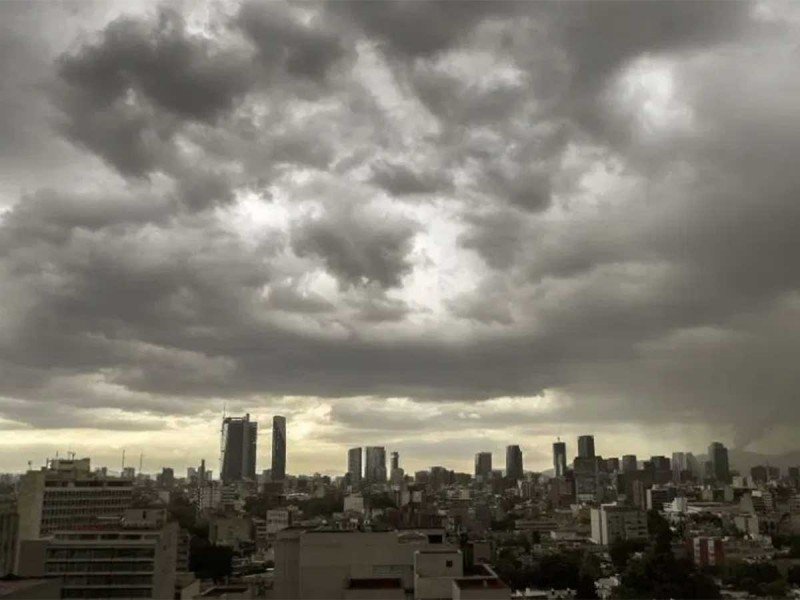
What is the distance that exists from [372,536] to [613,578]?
29.7 m

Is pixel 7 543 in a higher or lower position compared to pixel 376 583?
higher

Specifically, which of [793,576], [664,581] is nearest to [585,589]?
[664,581]

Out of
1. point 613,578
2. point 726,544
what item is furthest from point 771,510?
point 613,578

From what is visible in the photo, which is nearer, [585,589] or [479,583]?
[479,583]

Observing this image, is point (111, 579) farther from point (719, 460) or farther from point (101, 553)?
point (719, 460)

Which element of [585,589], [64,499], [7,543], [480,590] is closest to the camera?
[480,590]

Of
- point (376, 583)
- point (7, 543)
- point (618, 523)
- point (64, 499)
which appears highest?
point (64, 499)

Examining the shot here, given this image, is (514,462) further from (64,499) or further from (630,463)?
(64,499)

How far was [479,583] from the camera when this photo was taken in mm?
20484

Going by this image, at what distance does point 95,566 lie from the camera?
1294 inches

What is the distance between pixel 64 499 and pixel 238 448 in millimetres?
118895

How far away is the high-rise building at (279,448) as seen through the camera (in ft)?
586

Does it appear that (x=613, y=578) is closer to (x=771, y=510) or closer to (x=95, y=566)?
(x=95, y=566)

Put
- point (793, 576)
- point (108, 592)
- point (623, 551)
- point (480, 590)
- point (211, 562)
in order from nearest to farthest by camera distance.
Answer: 1. point (480, 590)
2. point (108, 592)
3. point (793, 576)
4. point (211, 562)
5. point (623, 551)
